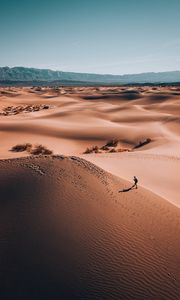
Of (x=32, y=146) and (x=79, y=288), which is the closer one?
(x=79, y=288)

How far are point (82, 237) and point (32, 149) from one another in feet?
46.1

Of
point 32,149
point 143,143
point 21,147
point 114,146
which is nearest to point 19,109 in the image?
point 114,146

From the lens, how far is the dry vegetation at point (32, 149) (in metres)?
21.0

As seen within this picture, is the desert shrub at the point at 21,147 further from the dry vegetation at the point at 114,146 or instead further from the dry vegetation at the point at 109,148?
the dry vegetation at the point at 114,146

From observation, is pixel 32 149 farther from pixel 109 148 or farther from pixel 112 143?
pixel 112 143

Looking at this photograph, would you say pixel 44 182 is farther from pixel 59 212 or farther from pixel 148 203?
pixel 148 203

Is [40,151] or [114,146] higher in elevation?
[40,151]

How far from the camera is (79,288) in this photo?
6922 millimetres

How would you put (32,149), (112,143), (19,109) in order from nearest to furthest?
(32,149) < (112,143) < (19,109)

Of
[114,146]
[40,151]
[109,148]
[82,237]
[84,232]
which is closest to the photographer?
[82,237]

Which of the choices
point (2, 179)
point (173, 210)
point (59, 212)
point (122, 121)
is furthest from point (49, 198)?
point (122, 121)

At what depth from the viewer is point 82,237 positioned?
8.36 m

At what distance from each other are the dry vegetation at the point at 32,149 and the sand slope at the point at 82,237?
9034 millimetres

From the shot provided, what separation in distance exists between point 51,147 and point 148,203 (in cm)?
1318
